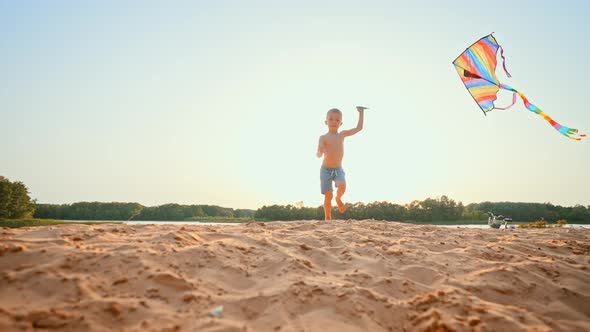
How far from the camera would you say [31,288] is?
2127 millimetres

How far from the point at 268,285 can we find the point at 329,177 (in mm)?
5050

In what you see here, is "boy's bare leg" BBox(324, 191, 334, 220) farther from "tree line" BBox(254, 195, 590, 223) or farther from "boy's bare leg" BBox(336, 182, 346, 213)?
"tree line" BBox(254, 195, 590, 223)

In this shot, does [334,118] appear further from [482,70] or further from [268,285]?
[268,285]

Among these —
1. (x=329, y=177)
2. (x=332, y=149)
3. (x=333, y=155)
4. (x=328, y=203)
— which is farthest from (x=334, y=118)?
(x=328, y=203)

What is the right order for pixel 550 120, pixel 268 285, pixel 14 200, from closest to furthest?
pixel 268 285 → pixel 550 120 → pixel 14 200

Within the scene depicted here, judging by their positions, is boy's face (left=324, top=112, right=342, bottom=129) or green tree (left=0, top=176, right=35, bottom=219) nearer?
boy's face (left=324, top=112, right=342, bottom=129)

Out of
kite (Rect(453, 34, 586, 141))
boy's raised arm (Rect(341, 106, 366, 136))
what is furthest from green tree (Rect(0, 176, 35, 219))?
kite (Rect(453, 34, 586, 141))

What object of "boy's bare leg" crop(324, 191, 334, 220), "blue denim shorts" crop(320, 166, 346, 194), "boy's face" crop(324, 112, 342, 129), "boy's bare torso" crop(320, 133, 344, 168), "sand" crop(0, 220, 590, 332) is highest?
"boy's face" crop(324, 112, 342, 129)

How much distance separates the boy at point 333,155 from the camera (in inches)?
290

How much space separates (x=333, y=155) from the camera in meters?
7.50

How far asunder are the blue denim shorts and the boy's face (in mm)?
993

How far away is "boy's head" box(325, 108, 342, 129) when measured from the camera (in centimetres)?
757

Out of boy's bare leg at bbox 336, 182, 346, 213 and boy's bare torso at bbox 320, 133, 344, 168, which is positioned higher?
boy's bare torso at bbox 320, 133, 344, 168

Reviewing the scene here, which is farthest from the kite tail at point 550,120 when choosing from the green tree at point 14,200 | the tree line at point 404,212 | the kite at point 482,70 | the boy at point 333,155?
the green tree at point 14,200
